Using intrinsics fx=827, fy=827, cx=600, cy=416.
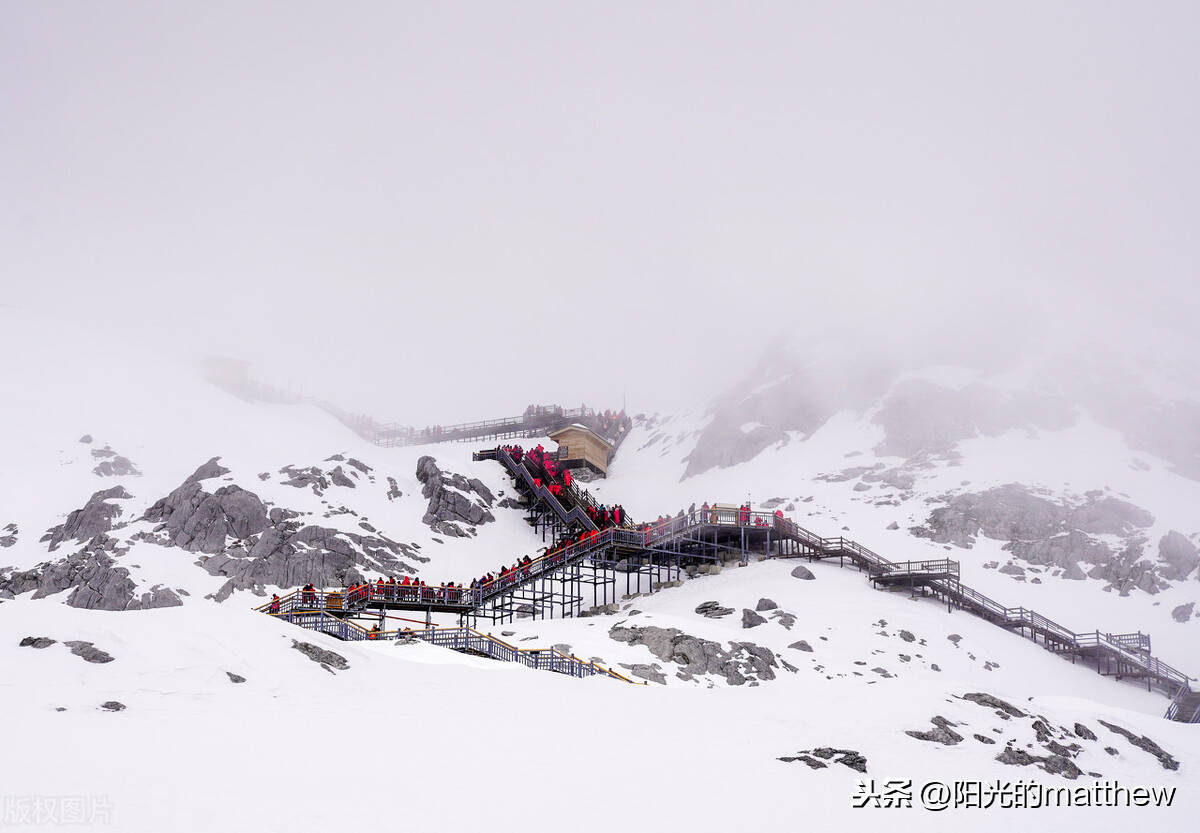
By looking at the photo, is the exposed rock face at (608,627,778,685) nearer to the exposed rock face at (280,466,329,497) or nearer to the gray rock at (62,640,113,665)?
the gray rock at (62,640,113,665)

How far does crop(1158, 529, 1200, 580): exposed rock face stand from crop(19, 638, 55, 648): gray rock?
53.6m

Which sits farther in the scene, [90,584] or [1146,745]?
[90,584]

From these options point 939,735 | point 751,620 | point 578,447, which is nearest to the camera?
point 939,735

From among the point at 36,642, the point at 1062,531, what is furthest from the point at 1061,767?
the point at 1062,531

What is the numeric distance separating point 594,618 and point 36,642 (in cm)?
2263

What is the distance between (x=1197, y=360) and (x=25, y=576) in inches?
4280

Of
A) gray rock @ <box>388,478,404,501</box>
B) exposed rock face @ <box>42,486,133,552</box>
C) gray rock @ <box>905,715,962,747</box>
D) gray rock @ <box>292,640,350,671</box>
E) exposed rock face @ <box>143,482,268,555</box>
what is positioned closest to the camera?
gray rock @ <box>905,715,962,747</box>

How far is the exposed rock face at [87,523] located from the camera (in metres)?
49.9

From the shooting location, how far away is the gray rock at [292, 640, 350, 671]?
2111 cm

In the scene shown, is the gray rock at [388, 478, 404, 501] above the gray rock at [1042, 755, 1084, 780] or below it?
above

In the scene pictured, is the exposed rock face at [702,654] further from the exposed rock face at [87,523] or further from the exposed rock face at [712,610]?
the exposed rock face at [87,523]

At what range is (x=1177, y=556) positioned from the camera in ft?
160

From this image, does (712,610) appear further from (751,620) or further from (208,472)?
(208,472)

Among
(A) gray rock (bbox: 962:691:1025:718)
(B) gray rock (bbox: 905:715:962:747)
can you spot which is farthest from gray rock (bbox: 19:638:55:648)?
(A) gray rock (bbox: 962:691:1025:718)
